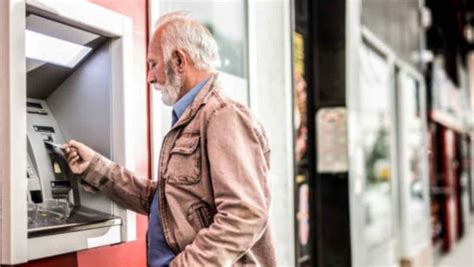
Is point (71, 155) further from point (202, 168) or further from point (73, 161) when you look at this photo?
point (202, 168)

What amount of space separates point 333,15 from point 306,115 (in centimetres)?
72

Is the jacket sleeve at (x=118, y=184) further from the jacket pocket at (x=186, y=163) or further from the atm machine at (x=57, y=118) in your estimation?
the jacket pocket at (x=186, y=163)

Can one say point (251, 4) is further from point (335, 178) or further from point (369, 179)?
point (369, 179)

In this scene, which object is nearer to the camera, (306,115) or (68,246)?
(68,246)

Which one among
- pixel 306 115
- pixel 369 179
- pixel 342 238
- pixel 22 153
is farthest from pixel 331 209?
pixel 22 153

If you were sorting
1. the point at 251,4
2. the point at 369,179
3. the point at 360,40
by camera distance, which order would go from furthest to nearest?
1. the point at 369,179
2. the point at 360,40
3. the point at 251,4

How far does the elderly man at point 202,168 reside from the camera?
1.65 m

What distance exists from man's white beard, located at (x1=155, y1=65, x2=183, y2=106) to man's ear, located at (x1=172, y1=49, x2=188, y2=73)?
0.02 metres

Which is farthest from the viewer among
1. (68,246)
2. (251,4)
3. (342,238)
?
(342,238)

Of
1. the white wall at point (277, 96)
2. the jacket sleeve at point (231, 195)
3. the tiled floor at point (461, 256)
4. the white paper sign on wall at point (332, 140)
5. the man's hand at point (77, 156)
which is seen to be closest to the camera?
the jacket sleeve at point (231, 195)

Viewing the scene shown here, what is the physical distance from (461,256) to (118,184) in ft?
27.5

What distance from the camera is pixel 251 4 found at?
321 cm

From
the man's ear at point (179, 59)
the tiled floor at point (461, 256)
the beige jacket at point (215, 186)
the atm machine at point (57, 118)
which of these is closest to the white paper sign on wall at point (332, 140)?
the atm machine at point (57, 118)

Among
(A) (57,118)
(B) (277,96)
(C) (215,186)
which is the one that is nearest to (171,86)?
(C) (215,186)
